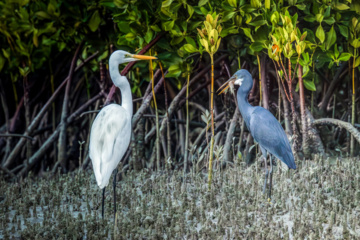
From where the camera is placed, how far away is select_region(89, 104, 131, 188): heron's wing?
12.6 ft

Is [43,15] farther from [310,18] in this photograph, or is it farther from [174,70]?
Answer: [310,18]

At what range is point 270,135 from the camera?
4.09 metres

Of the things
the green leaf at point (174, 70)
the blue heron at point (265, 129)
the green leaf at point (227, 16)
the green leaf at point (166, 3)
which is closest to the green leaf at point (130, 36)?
the green leaf at point (174, 70)

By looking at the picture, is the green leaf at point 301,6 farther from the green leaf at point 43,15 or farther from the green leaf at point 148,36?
the green leaf at point 43,15

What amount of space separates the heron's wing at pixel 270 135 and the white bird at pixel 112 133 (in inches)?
37.6

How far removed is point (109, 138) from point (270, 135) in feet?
3.91

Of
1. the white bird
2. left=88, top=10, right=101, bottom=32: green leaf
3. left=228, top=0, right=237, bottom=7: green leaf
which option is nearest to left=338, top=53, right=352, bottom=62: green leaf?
left=228, top=0, right=237, bottom=7: green leaf

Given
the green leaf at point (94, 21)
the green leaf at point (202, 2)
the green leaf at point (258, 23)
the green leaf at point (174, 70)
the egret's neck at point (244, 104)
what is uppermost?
the green leaf at point (94, 21)

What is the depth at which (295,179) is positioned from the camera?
4.34m

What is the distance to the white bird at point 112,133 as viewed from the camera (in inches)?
151

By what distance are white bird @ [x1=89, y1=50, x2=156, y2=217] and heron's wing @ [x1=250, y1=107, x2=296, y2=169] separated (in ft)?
3.13

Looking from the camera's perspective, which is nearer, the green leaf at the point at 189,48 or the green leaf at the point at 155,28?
the green leaf at the point at 189,48

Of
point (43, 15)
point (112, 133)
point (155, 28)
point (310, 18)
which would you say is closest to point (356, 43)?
point (310, 18)

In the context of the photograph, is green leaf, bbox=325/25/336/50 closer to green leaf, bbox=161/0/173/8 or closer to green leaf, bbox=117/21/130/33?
green leaf, bbox=161/0/173/8
